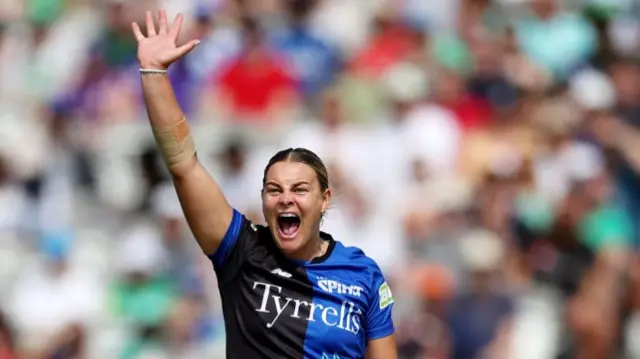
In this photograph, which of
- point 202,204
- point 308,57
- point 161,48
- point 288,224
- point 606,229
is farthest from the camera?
point 308,57

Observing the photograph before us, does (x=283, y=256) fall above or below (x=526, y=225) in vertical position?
below

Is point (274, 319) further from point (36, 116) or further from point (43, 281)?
point (36, 116)

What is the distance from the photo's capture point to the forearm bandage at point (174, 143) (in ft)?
17.4

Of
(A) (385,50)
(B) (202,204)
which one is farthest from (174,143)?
(A) (385,50)

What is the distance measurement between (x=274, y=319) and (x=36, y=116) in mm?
7643

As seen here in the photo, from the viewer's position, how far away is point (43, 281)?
35.7 ft

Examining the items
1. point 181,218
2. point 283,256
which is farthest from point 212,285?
point 283,256

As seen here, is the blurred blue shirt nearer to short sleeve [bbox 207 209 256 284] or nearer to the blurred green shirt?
the blurred green shirt

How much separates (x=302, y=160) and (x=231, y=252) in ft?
1.53

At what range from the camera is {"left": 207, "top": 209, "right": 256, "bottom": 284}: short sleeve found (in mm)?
5379

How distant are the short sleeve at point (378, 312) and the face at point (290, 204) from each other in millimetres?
385

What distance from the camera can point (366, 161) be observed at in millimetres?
11312

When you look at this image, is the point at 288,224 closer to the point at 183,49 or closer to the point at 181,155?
the point at 181,155

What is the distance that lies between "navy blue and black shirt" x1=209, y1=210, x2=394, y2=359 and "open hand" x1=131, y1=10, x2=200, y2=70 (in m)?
0.67
